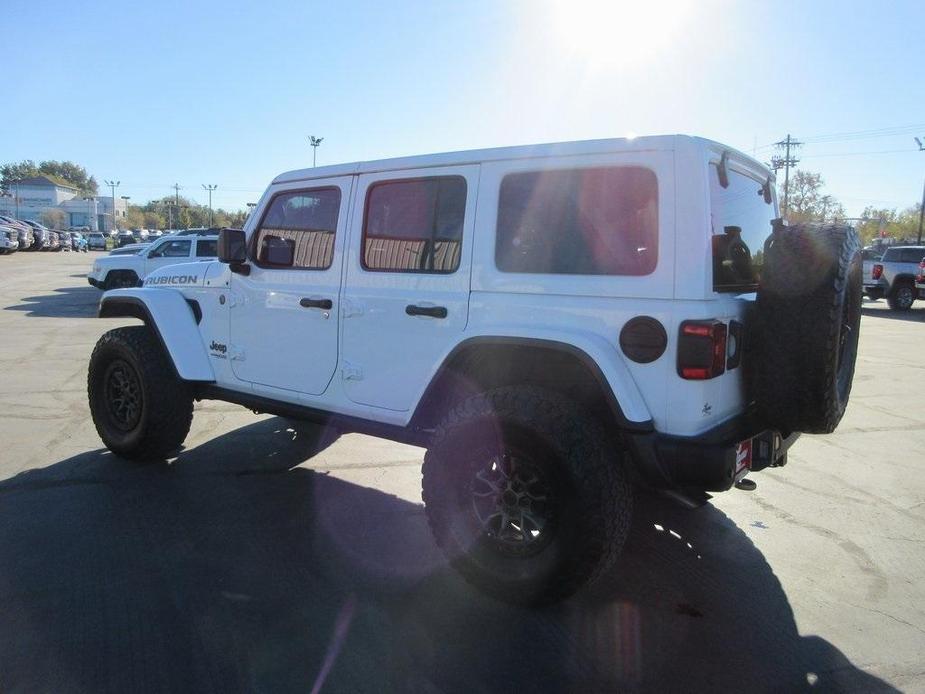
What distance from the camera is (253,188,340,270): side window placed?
4051mm

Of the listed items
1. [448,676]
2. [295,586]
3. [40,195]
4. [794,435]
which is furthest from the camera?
[40,195]

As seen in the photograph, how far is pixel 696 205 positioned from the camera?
2812mm

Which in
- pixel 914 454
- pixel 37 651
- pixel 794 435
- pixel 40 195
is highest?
pixel 40 195

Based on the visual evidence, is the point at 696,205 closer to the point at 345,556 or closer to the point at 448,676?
the point at 448,676

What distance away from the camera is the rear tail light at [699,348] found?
2.73 m

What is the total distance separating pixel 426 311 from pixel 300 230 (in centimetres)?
127

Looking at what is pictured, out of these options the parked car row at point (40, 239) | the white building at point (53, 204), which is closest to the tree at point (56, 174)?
the white building at point (53, 204)

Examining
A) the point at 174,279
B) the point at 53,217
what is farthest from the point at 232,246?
the point at 53,217

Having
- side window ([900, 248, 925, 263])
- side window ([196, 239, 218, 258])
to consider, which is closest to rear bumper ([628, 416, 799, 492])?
side window ([196, 239, 218, 258])

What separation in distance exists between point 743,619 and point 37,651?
9.73 ft

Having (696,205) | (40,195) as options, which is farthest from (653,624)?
(40,195)

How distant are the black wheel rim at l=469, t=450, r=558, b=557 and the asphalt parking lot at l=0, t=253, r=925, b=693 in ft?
1.08

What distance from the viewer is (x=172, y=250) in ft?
53.0

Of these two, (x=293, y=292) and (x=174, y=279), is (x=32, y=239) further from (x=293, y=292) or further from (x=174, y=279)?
(x=293, y=292)
